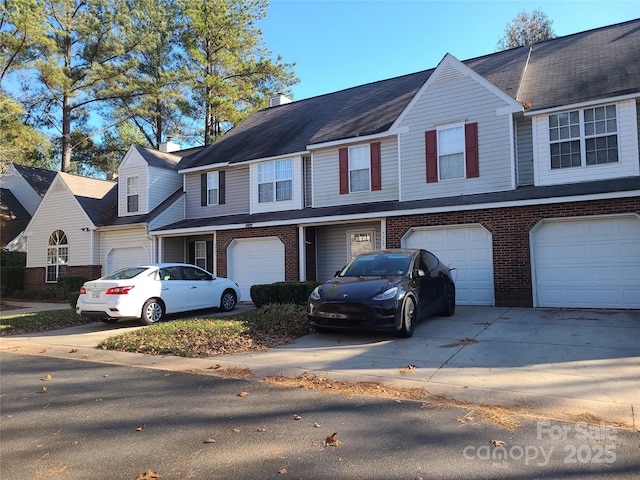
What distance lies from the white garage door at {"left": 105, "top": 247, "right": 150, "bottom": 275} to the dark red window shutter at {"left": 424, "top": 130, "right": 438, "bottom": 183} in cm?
1186

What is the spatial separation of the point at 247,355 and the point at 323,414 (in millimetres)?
3031

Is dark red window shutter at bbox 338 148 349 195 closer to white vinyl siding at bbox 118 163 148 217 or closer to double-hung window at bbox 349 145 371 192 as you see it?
double-hung window at bbox 349 145 371 192

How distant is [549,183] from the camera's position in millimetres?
12250

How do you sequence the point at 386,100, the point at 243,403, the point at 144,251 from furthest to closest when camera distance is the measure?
1. the point at 144,251
2. the point at 386,100
3. the point at 243,403

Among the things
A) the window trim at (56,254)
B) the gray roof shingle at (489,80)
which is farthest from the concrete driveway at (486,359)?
the window trim at (56,254)

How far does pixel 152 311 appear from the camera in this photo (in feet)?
34.2

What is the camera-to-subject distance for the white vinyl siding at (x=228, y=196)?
18.1 meters

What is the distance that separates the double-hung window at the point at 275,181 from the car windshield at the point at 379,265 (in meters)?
7.86

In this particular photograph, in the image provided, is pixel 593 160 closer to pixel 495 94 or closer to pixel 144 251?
pixel 495 94

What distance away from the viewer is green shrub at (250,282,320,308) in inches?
479

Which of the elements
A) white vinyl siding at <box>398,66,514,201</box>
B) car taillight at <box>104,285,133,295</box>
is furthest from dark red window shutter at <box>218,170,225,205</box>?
car taillight at <box>104,285,133,295</box>

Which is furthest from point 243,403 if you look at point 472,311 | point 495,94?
point 495,94

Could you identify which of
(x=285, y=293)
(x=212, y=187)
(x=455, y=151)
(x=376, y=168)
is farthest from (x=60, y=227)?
(x=455, y=151)

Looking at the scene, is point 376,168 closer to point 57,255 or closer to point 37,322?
point 37,322
